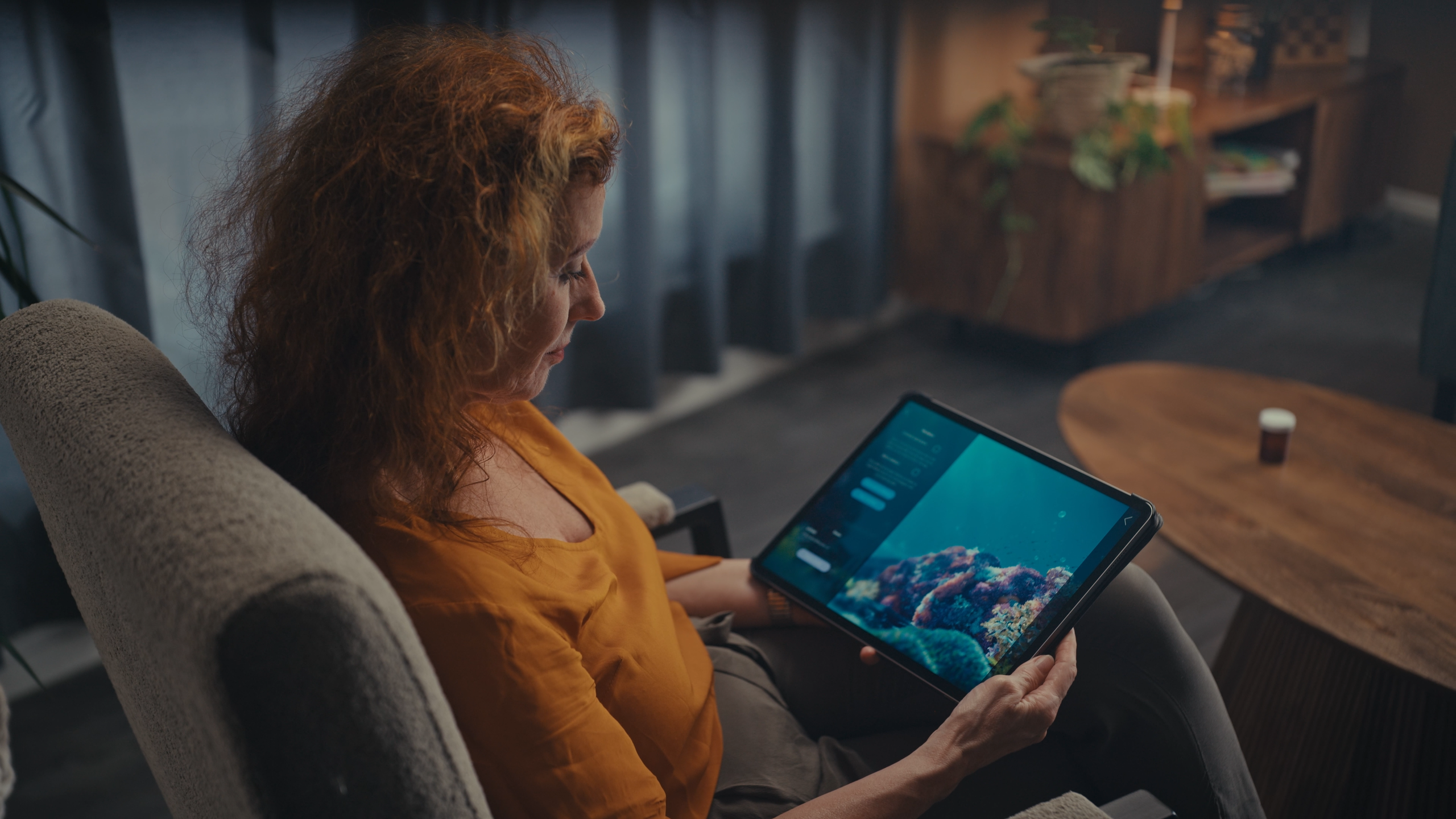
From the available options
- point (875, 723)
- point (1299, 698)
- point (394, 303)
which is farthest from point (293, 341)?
point (1299, 698)

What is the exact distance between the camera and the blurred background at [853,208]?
169 cm

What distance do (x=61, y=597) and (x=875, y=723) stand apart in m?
1.39

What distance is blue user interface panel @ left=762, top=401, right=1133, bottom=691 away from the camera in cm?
90

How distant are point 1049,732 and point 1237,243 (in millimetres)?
2627

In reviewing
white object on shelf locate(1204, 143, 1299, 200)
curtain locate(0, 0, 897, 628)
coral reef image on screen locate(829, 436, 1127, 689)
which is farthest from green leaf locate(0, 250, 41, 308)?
white object on shelf locate(1204, 143, 1299, 200)

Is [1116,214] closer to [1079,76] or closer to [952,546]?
[1079,76]

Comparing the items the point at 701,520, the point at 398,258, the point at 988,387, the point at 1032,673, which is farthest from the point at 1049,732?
the point at 988,387

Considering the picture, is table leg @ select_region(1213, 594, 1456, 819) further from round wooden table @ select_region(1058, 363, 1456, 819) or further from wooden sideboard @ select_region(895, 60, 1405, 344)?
wooden sideboard @ select_region(895, 60, 1405, 344)

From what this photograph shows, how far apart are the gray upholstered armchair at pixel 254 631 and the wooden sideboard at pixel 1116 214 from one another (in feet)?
7.93

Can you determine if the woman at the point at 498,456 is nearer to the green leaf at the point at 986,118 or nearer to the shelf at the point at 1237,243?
the green leaf at the point at 986,118

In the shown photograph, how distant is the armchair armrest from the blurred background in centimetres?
87

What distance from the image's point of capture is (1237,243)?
3.23 m

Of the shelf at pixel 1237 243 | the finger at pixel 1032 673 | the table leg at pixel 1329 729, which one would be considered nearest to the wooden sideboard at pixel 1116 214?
the shelf at pixel 1237 243

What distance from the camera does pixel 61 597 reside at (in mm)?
1754
